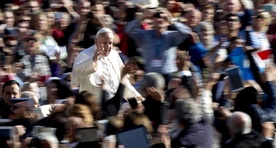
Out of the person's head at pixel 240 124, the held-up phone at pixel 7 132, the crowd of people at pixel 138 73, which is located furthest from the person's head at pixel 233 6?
the held-up phone at pixel 7 132

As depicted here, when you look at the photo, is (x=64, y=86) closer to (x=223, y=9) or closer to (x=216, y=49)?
(x=216, y=49)

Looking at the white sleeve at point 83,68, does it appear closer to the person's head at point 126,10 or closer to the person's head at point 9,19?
the person's head at point 126,10

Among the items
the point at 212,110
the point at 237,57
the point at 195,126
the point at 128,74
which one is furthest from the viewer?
the point at 237,57

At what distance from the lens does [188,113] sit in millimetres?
11602

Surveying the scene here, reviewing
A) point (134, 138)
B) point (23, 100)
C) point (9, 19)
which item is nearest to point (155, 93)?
point (23, 100)

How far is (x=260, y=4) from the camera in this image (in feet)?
56.8

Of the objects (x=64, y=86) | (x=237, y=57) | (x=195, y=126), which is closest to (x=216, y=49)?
(x=237, y=57)

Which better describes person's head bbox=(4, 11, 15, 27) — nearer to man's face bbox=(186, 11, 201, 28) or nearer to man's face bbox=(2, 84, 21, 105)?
man's face bbox=(186, 11, 201, 28)

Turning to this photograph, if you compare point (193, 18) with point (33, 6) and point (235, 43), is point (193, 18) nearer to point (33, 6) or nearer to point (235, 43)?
point (235, 43)

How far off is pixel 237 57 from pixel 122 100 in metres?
2.09

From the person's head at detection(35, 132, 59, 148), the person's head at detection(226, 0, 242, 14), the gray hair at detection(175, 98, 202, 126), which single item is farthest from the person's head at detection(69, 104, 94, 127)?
the person's head at detection(226, 0, 242, 14)

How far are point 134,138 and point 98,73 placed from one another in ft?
10.00

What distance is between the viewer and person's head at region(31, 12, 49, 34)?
16.2m

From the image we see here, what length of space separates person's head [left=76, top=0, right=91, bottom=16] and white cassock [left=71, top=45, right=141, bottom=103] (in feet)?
7.75
